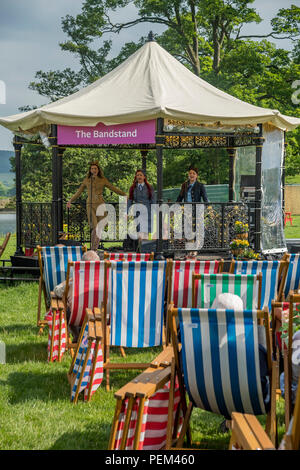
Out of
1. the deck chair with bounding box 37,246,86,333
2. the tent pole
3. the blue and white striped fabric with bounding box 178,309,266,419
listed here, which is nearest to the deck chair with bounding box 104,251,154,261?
the deck chair with bounding box 37,246,86,333

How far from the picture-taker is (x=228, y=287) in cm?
511

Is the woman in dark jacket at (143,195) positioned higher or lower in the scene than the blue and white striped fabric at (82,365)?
higher

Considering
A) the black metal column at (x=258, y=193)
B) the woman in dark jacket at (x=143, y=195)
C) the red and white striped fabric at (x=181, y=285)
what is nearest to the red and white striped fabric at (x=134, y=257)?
the red and white striped fabric at (x=181, y=285)

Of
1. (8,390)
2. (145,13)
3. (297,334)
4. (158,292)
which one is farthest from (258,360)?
(145,13)

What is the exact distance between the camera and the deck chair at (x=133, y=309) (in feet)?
17.7

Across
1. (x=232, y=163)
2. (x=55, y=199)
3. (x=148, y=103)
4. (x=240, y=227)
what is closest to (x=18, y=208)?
(x=55, y=199)

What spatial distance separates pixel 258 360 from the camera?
3.53 m

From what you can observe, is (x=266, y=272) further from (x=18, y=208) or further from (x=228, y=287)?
(x=18, y=208)

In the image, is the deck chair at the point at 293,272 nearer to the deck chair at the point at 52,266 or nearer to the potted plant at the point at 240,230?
the deck chair at the point at 52,266

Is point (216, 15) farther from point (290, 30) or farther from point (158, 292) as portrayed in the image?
point (158, 292)

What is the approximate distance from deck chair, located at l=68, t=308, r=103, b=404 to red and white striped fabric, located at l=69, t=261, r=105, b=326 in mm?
684

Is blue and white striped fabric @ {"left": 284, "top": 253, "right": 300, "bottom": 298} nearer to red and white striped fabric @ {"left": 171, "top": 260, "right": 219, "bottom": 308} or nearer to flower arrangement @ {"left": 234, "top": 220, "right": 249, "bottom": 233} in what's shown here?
red and white striped fabric @ {"left": 171, "top": 260, "right": 219, "bottom": 308}

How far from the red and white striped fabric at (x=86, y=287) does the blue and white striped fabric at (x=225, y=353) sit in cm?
241

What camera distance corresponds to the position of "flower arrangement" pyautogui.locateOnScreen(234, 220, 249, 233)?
11.9m
